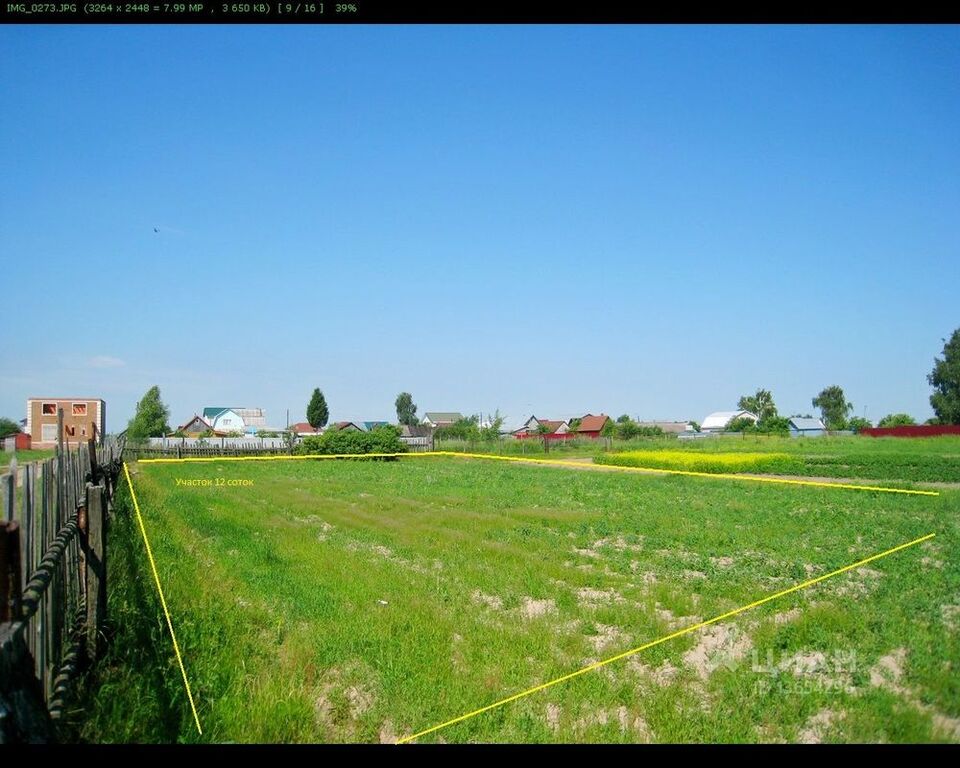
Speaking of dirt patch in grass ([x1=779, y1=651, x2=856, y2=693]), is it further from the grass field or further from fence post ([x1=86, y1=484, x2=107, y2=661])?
fence post ([x1=86, y1=484, x2=107, y2=661])

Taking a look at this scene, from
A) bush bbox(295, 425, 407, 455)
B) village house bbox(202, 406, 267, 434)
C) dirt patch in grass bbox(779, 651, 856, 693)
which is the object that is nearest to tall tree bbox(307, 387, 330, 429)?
village house bbox(202, 406, 267, 434)

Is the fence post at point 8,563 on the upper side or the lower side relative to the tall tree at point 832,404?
lower

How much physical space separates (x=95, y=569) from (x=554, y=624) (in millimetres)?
3391

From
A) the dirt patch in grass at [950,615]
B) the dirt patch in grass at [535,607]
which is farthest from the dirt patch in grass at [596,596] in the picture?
the dirt patch in grass at [950,615]

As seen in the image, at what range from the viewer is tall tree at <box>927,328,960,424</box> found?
3531 mm

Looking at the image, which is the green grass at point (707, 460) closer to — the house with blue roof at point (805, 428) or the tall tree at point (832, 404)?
the house with blue roof at point (805, 428)

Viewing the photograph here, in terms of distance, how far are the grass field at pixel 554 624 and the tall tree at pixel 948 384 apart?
2.40 feet

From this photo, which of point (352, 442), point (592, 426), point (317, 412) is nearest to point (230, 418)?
point (317, 412)

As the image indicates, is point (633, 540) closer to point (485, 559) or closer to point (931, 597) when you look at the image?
point (485, 559)

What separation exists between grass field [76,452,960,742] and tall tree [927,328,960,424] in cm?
73

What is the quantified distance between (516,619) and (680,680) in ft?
3.65

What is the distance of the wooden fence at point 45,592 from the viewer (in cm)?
204

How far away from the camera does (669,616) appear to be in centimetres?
419

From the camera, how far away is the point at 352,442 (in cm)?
1384
